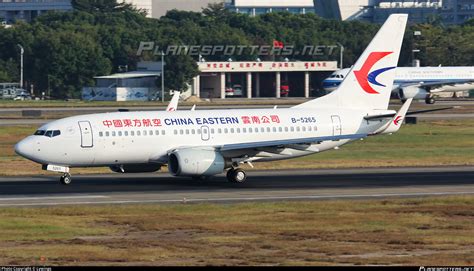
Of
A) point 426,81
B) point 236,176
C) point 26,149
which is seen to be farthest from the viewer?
point 426,81

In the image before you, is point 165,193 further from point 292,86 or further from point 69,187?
point 292,86

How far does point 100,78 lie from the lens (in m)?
176

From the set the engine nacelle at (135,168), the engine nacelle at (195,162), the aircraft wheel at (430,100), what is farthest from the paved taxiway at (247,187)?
the aircraft wheel at (430,100)

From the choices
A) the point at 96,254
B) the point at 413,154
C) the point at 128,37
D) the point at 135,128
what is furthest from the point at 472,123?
the point at 128,37

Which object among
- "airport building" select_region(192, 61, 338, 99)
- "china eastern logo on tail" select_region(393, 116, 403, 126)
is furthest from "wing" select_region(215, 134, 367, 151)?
"airport building" select_region(192, 61, 338, 99)

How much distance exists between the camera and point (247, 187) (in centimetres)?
5294

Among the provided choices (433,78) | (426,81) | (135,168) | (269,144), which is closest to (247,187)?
(269,144)

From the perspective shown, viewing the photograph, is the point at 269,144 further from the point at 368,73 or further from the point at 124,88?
the point at 124,88

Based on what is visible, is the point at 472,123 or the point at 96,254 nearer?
the point at 96,254

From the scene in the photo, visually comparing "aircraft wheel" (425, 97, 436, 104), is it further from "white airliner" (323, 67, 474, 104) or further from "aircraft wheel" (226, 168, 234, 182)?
"aircraft wheel" (226, 168, 234, 182)

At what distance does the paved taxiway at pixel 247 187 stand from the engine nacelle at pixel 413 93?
7201 cm

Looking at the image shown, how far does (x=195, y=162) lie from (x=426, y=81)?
287 feet

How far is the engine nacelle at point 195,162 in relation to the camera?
52.8m

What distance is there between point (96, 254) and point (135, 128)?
21294 millimetres
